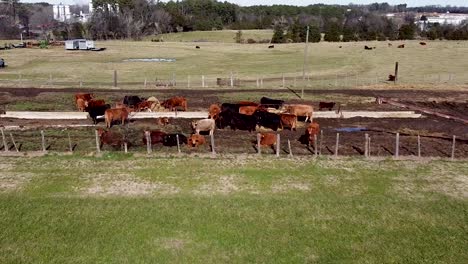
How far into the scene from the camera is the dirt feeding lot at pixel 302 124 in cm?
1984

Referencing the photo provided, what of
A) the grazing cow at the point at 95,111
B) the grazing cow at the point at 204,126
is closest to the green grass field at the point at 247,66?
the grazing cow at the point at 95,111

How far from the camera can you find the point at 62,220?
1314cm

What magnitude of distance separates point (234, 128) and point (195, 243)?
11.3m

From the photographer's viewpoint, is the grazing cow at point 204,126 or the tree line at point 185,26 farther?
the tree line at point 185,26

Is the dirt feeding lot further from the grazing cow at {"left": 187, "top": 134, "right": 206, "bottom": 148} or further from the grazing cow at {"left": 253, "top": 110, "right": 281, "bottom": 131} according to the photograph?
the grazing cow at {"left": 253, "top": 110, "right": 281, "bottom": 131}

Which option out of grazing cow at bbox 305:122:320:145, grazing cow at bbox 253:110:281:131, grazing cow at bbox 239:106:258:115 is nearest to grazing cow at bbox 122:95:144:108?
grazing cow at bbox 239:106:258:115

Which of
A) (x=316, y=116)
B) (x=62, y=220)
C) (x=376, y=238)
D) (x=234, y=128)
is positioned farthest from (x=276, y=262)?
(x=316, y=116)

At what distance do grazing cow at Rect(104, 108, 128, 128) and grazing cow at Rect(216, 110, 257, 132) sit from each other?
4.58 m

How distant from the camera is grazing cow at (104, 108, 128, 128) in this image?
2291 cm

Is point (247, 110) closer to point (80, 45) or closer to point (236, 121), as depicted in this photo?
A: point (236, 121)

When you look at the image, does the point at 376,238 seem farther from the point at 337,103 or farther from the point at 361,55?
the point at 361,55

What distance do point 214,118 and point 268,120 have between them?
265 centimetres

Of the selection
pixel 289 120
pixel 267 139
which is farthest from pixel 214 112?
pixel 267 139

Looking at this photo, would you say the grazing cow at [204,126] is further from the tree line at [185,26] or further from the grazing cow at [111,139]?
the tree line at [185,26]
